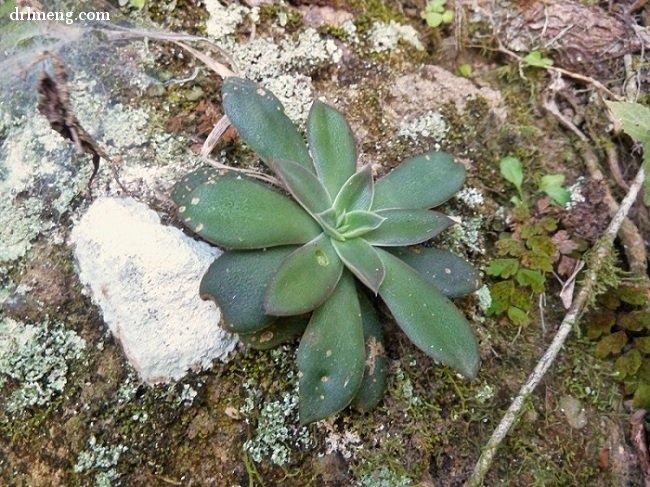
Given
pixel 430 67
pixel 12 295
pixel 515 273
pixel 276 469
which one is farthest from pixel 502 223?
pixel 12 295

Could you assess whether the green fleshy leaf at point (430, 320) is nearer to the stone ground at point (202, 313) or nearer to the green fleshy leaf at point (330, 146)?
the stone ground at point (202, 313)

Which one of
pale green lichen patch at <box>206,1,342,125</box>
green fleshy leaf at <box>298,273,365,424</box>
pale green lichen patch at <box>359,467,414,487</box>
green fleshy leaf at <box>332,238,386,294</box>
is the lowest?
pale green lichen patch at <box>359,467,414,487</box>

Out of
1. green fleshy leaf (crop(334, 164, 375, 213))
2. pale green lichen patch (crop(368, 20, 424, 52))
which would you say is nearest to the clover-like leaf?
green fleshy leaf (crop(334, 164, 375, 213))

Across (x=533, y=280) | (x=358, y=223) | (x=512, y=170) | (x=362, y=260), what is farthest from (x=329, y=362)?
(x=512, y=170)

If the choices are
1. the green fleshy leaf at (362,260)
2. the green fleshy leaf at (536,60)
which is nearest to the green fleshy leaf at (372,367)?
the green fleshy leaf at (362,260)

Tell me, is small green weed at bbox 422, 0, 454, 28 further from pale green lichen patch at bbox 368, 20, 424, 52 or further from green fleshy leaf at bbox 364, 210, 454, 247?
green fleshy leaf at bbox 364, 210, 454, 247

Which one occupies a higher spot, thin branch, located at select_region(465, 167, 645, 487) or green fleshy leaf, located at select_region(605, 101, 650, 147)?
green fleshy leaf, located at select_region(605, 101, 650, 147)

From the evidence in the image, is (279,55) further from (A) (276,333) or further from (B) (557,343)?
(B) (557,343)
